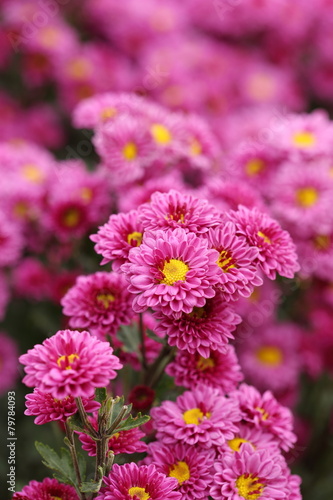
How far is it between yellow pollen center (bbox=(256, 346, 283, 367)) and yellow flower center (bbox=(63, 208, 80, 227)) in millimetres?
608

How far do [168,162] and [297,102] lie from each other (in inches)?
44.5

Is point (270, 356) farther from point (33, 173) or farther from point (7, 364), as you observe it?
point (33, 173)

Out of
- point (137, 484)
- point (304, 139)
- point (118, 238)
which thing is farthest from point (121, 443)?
point (304, 139)

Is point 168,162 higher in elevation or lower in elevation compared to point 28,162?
lower

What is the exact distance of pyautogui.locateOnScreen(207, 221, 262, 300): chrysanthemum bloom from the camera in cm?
81

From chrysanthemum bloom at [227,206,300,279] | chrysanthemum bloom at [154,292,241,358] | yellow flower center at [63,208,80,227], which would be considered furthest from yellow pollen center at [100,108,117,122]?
chrysanthemum bloom at [154,292,241,358]

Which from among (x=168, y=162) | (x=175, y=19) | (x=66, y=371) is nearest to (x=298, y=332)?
(x=168, y=162)

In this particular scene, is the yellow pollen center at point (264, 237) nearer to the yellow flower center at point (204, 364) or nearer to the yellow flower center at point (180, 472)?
the yellow flower center at point (204, 364)

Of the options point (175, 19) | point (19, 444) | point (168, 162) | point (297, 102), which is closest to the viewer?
point (168, 162)

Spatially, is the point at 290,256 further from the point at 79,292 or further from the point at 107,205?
the point at 107,205

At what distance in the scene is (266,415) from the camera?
941 millimetres

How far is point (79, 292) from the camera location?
96cm

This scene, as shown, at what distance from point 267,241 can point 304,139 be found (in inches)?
25.8

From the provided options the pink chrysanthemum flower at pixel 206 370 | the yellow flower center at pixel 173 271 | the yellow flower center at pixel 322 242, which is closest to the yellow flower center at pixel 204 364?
the pink chrysanthemum flower at pixel 206 370
